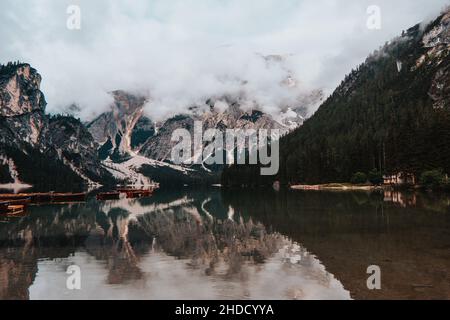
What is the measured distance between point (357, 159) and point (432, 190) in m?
60.1

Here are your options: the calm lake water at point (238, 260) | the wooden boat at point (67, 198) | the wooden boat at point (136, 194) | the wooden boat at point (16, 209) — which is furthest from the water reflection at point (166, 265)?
the wooden boat at point (136, 194)

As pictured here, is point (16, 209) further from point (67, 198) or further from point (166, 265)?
point (166, 265)

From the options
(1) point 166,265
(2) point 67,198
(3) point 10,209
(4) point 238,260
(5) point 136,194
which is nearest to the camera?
(1) point 166,265

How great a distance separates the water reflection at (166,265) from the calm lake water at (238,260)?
0.21 ft

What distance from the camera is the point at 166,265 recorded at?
1144 inches

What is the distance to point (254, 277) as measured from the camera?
80.9 feet

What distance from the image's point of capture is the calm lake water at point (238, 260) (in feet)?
71.4

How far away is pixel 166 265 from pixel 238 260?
5239 mm

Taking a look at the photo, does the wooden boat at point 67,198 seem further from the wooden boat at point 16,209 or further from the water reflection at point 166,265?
the water reflection at point 166,265

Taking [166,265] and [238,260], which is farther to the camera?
[238,260]

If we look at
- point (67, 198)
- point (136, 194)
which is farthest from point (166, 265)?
point (136, 194)

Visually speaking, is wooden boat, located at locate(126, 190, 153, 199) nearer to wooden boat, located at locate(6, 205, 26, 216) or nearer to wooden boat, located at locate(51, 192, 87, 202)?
wooden boat, located at locate(51, 192, 87, 202)

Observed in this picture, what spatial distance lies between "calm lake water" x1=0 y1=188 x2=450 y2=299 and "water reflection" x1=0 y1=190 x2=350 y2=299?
6 cm
